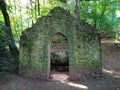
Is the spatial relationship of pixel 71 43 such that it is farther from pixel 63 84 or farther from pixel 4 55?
pixel 4 55

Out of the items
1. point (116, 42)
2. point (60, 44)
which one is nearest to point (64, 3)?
point (60, 44)

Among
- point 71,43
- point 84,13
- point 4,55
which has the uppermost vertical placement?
point 84,13

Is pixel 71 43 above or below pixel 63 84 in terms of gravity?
above

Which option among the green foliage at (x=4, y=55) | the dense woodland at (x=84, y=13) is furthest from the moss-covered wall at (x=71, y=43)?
the dense woodland at (x=84, y=13)

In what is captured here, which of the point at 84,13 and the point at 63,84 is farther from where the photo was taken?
the point at 84,13

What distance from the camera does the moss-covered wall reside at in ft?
30.1

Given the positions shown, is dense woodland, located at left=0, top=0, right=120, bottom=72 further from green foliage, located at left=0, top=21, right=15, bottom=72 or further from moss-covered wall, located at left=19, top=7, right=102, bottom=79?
moss-covered wall, located at left=19, top=7, right=102, bottom=79

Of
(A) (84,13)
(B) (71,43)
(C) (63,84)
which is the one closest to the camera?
(C) (63,84)

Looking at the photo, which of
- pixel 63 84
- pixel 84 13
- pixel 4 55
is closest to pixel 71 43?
pixel 63 84

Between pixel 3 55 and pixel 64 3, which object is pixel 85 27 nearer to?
pixel 3 55

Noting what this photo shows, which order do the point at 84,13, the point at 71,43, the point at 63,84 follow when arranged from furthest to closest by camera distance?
the point at 84,13, the point at 71,43, the point at 63,84

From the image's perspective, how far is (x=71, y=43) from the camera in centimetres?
922

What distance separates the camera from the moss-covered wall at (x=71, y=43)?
918 cm

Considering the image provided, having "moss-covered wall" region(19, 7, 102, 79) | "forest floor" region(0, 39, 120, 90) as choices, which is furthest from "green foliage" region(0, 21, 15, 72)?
"moss-covered wall" region(19, 7, 102, 79)
